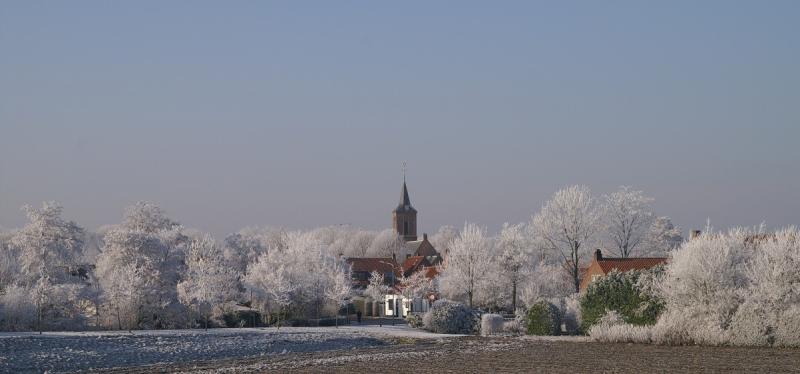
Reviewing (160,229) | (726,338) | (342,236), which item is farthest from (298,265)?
(342,236)

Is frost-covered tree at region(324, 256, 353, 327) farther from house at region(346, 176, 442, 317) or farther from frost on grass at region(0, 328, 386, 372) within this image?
frost on grass at region(0, 328, 386, 372)

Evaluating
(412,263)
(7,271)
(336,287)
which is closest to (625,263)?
(336,287)

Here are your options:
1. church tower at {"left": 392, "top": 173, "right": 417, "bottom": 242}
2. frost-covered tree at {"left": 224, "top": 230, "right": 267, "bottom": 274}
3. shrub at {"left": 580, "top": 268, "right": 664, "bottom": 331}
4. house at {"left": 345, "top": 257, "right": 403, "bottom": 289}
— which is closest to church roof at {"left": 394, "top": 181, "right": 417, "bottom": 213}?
church tower at {"left": 392, "top": 173, "right": 417, "bottom": 242}

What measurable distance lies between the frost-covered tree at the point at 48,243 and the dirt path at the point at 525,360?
1275 inches

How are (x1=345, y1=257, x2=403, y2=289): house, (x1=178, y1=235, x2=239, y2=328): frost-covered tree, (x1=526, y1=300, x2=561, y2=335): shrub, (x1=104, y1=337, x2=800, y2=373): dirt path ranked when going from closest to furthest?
(x1=104, y1=337, x2=800, y2=373): dirt path → (x1=526, y1=300, x2=561, y2=335): shrub → (x1=178, y1=235, x2=239, y2=328): frost-covered tree → (x1=345, y1=257, x2=403, y2=289): house

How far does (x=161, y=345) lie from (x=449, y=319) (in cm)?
1920

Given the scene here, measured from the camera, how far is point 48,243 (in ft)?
217

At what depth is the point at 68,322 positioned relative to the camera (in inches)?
2306

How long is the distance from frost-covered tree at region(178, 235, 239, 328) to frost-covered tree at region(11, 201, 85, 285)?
8667mm

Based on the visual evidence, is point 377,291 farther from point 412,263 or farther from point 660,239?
point 660,239

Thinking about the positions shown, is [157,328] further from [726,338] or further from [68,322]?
[726,338]

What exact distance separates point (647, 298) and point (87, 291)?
35363 mm

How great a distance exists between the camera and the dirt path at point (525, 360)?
31.1 metres

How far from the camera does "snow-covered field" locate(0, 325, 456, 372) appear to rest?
118ft
